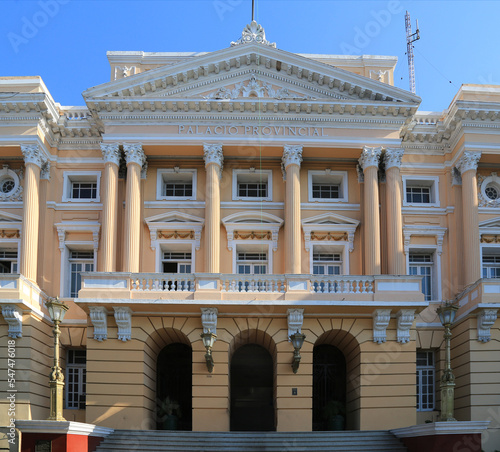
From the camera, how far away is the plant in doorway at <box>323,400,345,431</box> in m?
34.4

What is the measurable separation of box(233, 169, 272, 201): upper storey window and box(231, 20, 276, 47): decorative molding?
5.69 metres

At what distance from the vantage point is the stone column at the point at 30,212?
1383 inches

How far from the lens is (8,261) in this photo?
3762cm

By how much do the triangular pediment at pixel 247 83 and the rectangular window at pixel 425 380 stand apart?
1102 centimetres

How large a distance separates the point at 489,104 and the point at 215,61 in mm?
11918

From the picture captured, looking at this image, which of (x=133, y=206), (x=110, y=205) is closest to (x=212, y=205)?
A: (x=133, y=206)

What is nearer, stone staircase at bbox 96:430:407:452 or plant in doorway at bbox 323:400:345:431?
stone staircase at bbox 96:430:407:452

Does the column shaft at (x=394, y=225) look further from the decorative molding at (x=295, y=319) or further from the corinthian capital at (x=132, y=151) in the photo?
the corinthian capital at (x=132, y=151)

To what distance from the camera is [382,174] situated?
124 ft

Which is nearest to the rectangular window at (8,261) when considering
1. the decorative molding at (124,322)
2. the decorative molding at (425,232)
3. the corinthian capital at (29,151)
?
the corinthian capital at (29,151)

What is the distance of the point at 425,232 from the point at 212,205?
9.69 meters

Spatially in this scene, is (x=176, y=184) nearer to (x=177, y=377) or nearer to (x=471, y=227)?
(x=177, y=377)

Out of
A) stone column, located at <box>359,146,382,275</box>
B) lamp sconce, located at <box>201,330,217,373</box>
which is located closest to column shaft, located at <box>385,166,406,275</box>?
stone column, located at <box>359,146,382,275</box>

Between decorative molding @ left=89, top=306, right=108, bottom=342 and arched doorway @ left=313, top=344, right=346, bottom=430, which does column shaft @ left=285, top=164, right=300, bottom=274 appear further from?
decorative molding @ left=89, top=306, right=108, bottom=342
